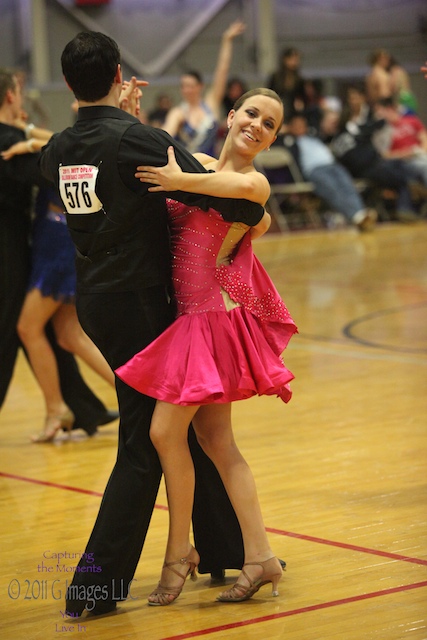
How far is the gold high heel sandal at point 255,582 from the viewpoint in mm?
3250

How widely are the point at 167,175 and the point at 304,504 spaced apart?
5.22ft

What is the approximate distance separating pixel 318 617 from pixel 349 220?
1106 cm

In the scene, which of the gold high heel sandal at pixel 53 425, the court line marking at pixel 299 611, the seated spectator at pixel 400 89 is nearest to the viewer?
the court line marking at pixel 299 611

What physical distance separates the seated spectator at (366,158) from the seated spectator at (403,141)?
12 cm

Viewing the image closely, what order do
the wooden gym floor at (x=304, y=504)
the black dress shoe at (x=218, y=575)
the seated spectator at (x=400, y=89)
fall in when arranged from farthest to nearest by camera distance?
1. the seated spectator at (x=400, y=89)
2. the black dress shoe at (x=218, y=575)
3. the wooden gym floor at (x=304, y=504)

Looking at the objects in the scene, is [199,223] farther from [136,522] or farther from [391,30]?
[391,30]

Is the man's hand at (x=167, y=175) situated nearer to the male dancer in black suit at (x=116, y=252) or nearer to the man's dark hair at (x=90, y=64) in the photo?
the male dancer in black suit at (x=116, y=252)

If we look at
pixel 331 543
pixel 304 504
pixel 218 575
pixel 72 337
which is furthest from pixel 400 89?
pixel 218 575

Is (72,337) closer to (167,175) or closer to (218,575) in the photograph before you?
(218,575)

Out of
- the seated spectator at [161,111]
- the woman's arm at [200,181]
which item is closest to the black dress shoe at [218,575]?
the woman's arm at [200,181]

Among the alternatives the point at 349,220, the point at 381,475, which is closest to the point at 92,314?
the point at 381,475

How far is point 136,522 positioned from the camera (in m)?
3.24

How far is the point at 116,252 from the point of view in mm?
3248

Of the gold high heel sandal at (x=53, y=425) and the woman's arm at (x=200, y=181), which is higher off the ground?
the woman's arm at (x=200, y=181)
